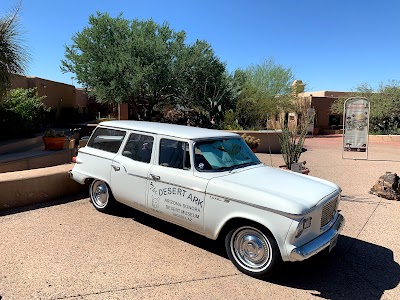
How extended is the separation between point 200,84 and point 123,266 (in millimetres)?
17474

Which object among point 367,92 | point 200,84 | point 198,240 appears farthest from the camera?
point 367,92

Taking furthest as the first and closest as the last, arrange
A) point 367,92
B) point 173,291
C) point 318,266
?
point 367,92
point 318,266
point 173,291

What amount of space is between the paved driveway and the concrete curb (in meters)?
0.27

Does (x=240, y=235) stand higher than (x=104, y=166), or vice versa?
(x=104, y=166)

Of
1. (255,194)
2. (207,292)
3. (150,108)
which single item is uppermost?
(150,108)

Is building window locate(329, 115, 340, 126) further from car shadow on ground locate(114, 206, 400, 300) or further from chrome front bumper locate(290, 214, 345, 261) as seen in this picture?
chrome front bumper locate(290, 214, 345, 261)

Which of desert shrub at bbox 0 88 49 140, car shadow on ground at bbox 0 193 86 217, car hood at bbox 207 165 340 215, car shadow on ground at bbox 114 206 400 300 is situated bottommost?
car shadow on ground at bbox 114 206 400 300

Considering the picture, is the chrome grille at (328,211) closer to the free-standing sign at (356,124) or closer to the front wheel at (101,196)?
the front wheel at (101,196)

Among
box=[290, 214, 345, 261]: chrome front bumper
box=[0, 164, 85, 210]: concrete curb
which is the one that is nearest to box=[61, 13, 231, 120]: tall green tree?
box=[0, 164, 85, 210]: concrete curb

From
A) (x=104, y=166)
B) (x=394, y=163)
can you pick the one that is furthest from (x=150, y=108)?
(x=104, y=166)

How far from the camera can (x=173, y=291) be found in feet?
11.0

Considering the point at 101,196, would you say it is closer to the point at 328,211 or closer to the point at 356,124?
the point at 328,211

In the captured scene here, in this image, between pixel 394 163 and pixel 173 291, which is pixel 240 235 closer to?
→ pixel 173 291

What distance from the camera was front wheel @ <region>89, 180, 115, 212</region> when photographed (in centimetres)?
534
